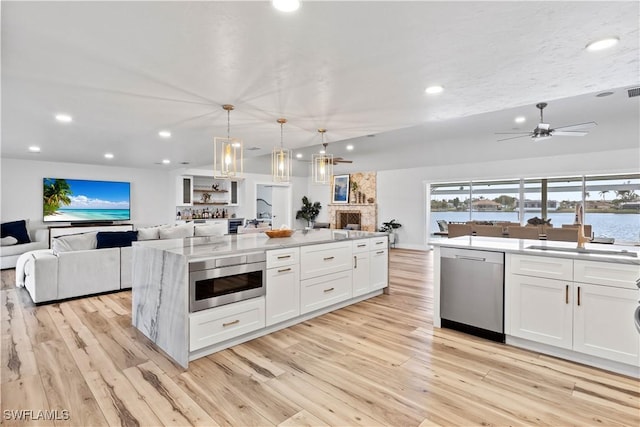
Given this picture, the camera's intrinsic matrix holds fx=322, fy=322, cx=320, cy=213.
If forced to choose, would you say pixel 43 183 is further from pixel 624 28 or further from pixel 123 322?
pixel 624 28

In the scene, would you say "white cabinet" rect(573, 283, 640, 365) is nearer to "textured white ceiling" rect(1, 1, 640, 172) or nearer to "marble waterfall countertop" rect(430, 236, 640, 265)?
"marble waterfall countertop" rect(430, 236, 640, 265)

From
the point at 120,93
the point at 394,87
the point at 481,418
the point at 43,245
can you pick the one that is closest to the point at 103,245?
the point at 120,93

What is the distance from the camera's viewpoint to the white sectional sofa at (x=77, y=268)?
13.6 ft

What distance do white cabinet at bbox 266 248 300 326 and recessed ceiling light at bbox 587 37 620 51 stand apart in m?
2.78

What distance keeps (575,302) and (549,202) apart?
611cm

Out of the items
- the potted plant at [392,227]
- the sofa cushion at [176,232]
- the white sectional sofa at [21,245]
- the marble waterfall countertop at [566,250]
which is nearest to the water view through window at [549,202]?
the potted plant at [392,227]

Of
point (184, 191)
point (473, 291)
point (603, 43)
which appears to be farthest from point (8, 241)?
point (603, 43)

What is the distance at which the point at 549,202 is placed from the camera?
7586 mm

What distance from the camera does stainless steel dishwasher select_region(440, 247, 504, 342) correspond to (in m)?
2.96

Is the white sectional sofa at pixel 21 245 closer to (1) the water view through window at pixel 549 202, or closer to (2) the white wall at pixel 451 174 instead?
(2) the white wall at pixel 451 174

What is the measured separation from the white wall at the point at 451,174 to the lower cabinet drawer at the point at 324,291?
5.78 m

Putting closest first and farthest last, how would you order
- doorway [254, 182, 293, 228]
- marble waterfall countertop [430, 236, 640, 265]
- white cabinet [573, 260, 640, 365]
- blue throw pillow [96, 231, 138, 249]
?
white cabinet [573, 260, 640, 365], marble waterfall countertop [430, 236, 640, 265], blue throw pillow [96, 231, 138, 249], doorway [254, 182, 293, 228]

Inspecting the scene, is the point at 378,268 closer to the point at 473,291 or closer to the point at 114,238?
the point at 473,291

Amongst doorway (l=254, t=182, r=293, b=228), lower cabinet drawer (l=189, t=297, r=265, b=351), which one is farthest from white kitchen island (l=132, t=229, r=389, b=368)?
doorway (l=254, t=182, r=293, b=228)
